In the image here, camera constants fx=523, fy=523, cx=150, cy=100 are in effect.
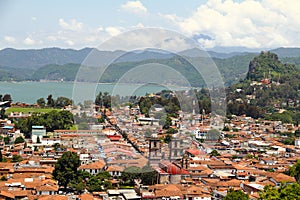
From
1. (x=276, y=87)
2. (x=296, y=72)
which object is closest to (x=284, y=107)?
(x=276, y=87)

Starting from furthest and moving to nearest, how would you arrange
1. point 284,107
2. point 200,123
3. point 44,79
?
1. point 44,79
2. point 284,107
3. point 200,123

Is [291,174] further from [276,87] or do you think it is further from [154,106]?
[276,87]

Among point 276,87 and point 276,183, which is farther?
point 276,87

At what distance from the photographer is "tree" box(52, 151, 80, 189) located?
792cm

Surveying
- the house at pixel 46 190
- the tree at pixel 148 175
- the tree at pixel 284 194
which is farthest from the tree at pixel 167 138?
the tree at pixel 284 194

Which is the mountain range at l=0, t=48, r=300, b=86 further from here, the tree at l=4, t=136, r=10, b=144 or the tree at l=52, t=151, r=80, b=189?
the tree at l=4, t=136, r=10, b=144

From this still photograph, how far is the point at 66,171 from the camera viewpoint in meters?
7.96

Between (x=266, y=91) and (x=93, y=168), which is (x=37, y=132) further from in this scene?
(x=266, y=91)

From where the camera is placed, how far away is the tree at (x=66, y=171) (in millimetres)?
7922

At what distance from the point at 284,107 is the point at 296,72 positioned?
19.8 feet

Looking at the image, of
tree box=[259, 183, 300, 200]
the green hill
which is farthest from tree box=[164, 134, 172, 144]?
the green hill

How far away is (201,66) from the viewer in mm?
12578

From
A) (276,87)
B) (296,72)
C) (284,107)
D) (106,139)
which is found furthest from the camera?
(296,72)

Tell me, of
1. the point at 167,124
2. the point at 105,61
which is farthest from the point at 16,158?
the point at 167,124
